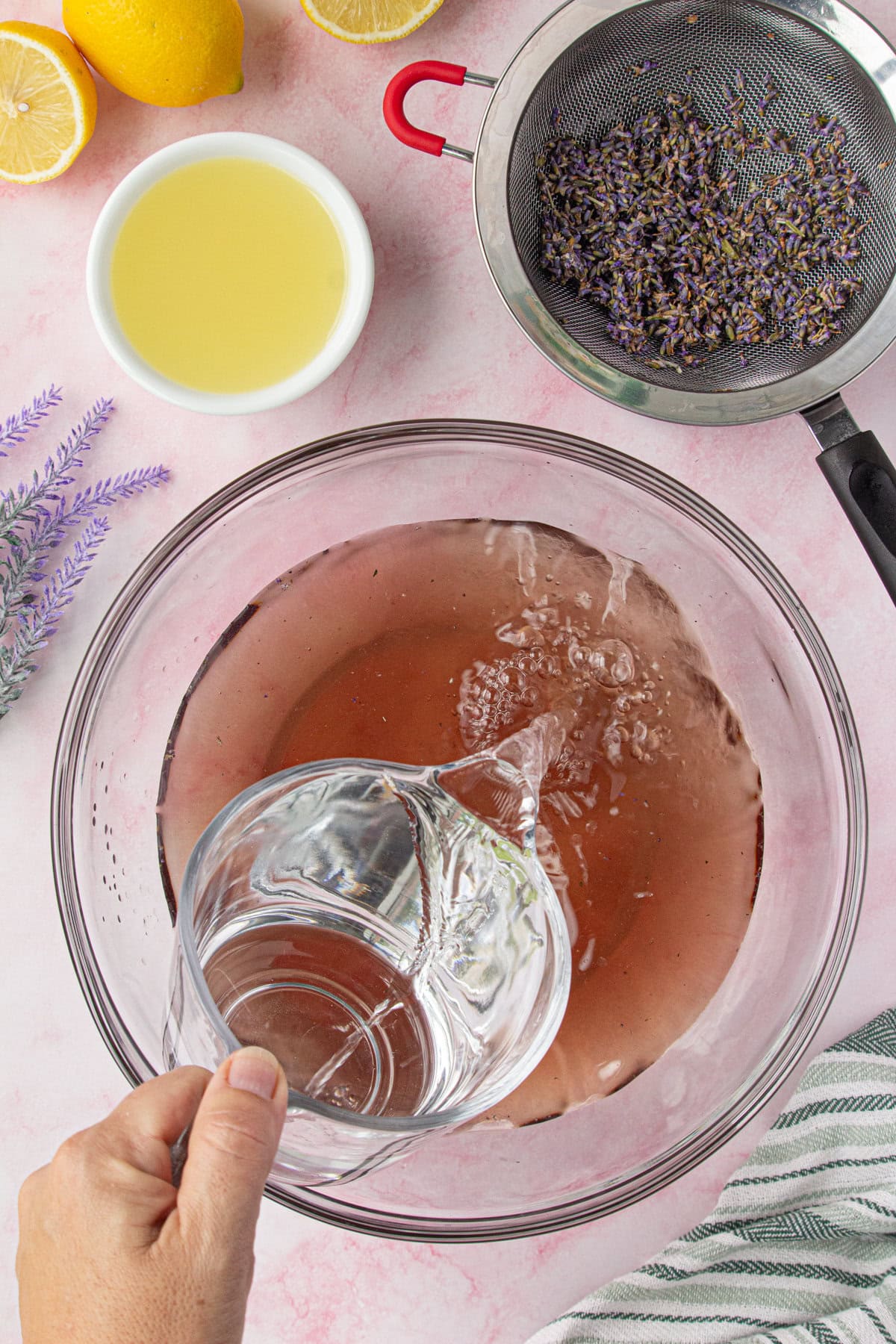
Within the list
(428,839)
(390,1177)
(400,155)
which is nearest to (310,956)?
(428,839)

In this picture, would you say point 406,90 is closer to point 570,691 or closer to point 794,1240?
point 570,691

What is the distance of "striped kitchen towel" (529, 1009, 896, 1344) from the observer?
0.99m

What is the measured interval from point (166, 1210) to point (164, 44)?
0.93 meters

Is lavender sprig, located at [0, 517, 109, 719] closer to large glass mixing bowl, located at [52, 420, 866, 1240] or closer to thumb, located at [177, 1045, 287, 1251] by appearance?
large glass mixing bowl, located at [52, 420, 866, 1240]

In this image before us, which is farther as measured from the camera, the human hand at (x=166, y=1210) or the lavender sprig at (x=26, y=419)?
the lavender sprig at (x=26, y=419)

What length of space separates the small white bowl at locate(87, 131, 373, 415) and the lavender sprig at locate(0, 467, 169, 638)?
11 centimetres

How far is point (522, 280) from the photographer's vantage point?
3.06 feet

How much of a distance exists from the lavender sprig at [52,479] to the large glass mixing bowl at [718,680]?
17 centimetres

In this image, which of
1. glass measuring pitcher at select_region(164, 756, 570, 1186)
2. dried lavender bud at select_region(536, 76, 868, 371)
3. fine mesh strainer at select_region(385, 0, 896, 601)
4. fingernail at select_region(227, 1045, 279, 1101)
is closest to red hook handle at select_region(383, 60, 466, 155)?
fine mesh strainer at select_region(385, 0, 896, 601)

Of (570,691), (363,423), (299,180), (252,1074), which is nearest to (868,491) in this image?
(570,691)

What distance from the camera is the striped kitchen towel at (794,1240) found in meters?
0.99

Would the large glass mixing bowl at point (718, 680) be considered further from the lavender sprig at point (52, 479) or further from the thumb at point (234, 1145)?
the thumb at point (234, 1145)

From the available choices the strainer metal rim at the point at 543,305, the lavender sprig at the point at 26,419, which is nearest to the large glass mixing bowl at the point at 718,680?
the strainer metal rim at the point at 543,305

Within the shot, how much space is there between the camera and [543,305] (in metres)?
0.94
